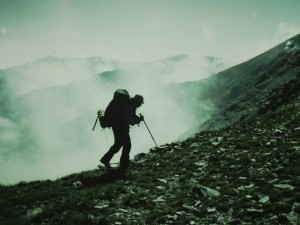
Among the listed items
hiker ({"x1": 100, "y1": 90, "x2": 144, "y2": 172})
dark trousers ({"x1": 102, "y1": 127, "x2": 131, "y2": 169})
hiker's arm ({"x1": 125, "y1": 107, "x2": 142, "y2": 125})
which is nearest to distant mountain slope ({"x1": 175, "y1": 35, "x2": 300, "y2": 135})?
hiker's arm ({"x1": 125, "y1": 107, "x2": 142, "y2": 125})

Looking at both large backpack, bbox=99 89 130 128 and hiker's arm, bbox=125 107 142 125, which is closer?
large backpack, bbox=99 89 130 128

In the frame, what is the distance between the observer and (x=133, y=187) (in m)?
12.7

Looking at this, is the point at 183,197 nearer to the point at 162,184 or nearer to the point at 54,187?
the point at 162,184

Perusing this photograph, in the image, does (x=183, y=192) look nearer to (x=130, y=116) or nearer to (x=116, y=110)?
(x=130, y=116)

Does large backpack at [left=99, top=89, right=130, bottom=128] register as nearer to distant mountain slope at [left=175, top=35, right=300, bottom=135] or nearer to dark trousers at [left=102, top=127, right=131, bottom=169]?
dark trousers at [left=102, top=127, right=131, bottom=169]

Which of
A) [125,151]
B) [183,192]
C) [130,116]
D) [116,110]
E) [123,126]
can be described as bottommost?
[183,192]

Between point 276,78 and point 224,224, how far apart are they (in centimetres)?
6996

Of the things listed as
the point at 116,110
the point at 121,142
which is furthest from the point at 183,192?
the point at 116,110

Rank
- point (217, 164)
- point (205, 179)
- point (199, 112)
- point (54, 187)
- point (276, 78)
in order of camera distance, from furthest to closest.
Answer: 1. point (199, 112)
2. point (276, 78)
3. point (217, 164)
4. point (54, 187)
5. point (205, 179)

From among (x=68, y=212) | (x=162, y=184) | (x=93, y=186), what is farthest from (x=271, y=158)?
(x=68, y=212)

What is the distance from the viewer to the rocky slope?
29.9 ft

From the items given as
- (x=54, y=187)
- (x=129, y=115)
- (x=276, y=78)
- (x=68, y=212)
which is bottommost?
(x=68, y=212)

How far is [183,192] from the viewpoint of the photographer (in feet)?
37.5

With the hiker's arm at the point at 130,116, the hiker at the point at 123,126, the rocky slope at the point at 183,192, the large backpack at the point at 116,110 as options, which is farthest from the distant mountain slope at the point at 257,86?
the large backpack at the point at 116,110
